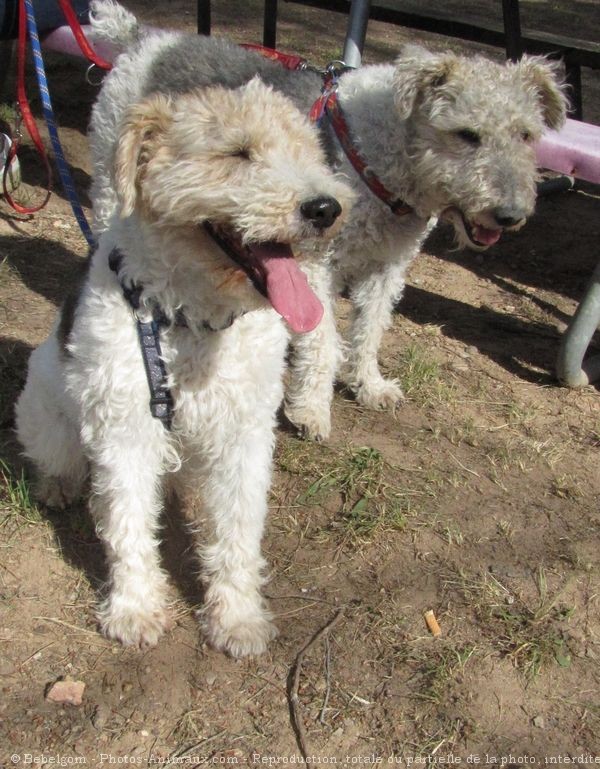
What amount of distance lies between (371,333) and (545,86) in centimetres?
146

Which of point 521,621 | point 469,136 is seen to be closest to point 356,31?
point 469,136

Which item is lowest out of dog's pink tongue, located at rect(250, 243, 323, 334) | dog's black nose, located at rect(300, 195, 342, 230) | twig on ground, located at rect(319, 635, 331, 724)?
twig on ground, located at rect(319, 635, 331, 724)

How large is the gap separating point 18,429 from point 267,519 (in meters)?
1.06

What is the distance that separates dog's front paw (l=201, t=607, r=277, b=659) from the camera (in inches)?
102

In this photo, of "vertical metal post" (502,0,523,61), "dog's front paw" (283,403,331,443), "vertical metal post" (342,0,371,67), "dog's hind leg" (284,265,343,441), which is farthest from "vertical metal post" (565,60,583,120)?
"dog's front paw" (283,403,331,443)

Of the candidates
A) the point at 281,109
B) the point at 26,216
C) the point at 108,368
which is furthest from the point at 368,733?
the point at 26,216

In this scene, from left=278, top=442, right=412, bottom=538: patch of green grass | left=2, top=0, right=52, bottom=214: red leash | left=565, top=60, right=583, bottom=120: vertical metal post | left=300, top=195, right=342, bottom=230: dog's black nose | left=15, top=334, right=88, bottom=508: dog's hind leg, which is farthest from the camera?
left=565, top=60, right=583, bottom=120: vertical metal post

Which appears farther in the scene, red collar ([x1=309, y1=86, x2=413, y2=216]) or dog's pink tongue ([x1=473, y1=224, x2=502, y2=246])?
red collar ([x1=309, y1=86, x2=413, y2=216])

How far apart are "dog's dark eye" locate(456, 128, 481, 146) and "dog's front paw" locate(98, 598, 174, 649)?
7.78ft

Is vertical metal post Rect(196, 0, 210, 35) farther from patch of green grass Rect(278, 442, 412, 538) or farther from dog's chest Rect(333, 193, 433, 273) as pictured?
patch of green grass Rect(278, 442, 412, 538)

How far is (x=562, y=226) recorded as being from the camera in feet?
21.2

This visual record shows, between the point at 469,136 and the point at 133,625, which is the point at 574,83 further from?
the point at 133,625

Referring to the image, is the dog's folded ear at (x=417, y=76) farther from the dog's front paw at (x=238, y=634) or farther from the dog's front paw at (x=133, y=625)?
the dog's front paw at (x=133, y=625)

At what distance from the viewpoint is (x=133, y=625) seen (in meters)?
2.60
